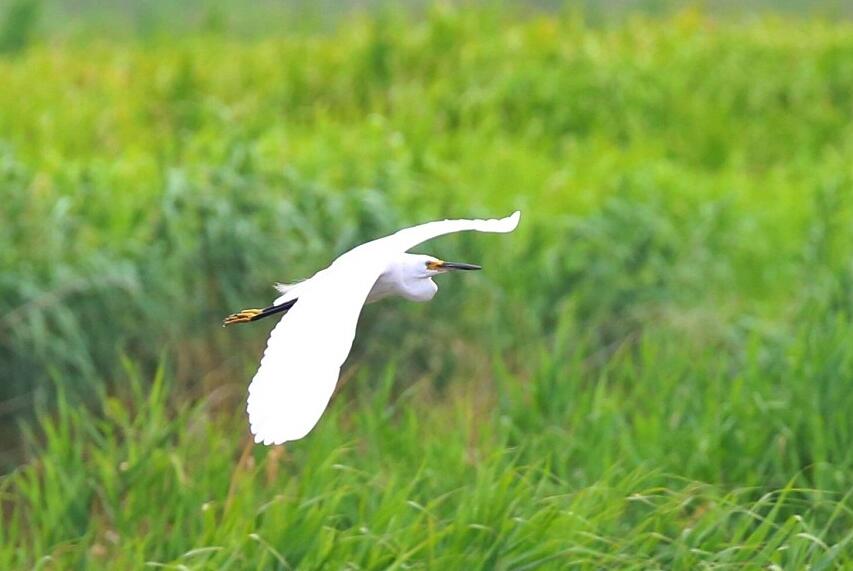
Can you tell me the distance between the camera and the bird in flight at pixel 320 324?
2.10 meters

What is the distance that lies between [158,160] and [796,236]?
2.44 metres

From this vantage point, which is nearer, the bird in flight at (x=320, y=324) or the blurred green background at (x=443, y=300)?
the bird in flight at (x=320, y=324)

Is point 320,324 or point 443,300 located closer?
point 320,324

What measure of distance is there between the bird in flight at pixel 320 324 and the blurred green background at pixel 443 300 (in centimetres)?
58

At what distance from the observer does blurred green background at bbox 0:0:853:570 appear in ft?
10.4

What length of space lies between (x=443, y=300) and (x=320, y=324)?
2658 mm

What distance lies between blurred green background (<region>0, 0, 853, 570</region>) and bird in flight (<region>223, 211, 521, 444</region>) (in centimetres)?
58

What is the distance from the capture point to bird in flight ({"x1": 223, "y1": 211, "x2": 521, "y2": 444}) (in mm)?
2104

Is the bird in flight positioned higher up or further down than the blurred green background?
higher up

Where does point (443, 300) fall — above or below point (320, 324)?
below

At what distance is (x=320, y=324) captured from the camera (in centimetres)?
230

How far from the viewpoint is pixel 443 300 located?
495 centimetres

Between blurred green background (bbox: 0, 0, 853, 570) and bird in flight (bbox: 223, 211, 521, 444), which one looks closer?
bird in flight (bbox: 223, 211, 521, 444)

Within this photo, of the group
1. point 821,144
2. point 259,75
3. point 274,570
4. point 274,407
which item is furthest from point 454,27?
point 274,407
